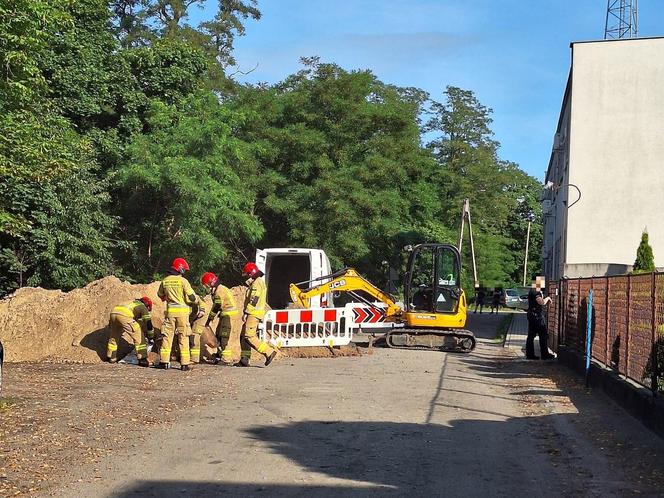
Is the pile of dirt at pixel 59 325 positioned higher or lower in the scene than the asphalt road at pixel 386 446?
higher

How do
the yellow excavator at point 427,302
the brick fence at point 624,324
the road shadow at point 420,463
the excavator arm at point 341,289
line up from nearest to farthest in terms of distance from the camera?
the road shadow at point 420,463, the brick fence at point 624,324, the excavator arm at point 341,289, the yellow excavator at point 427,302

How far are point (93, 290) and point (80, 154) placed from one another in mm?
7510

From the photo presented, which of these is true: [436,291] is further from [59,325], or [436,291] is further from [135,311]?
[59,325]

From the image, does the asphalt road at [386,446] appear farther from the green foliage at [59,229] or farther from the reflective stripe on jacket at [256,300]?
the green foliage at [59,229]

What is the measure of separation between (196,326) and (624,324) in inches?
301

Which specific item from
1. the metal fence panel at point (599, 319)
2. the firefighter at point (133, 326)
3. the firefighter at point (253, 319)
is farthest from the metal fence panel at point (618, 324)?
the firefighter at point (133, 326)

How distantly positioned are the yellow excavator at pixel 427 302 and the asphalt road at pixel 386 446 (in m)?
7.47

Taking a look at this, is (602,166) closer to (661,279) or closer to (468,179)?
(468,179)

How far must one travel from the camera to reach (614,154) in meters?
35.2

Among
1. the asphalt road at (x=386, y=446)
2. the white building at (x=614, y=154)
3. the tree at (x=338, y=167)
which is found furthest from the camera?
the white building at (x=614, y=154)

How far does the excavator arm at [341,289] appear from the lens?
20.2 meters

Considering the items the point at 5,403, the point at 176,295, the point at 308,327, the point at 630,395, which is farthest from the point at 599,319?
the point at 5,403

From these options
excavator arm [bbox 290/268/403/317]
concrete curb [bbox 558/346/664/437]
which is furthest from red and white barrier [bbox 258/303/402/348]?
concrete curb [bbox 558/346/664/437]

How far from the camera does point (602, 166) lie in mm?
35406
